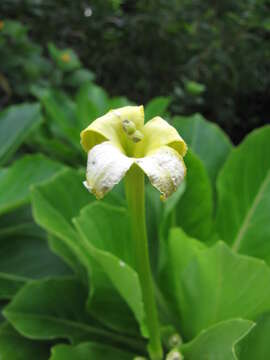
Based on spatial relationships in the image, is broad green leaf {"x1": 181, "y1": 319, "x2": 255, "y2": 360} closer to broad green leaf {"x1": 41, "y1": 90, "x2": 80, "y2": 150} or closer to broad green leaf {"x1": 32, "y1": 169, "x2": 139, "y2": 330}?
broad green leaf {"x1": 32, "y1": 169, "x2": 139, "y2": 330}

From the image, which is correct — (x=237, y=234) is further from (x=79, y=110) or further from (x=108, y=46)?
(x=108, y=46)

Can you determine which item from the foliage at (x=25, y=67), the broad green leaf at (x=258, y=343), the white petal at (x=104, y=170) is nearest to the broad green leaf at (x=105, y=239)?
the broad green leaf at (x=258, y=343)

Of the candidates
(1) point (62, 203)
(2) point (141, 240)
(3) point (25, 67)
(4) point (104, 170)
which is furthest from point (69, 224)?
(3) point (25, 67)

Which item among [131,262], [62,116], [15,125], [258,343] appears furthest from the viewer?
[62,116]

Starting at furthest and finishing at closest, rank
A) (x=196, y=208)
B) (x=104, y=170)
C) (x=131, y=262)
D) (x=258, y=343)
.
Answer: (x=196, y=208) < (x=131, y=262) < (x=258, y=343) < (x=104, y=170)

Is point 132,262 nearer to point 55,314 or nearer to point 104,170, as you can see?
point 55,314
